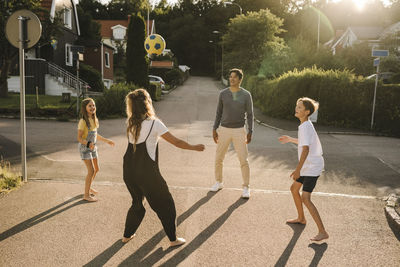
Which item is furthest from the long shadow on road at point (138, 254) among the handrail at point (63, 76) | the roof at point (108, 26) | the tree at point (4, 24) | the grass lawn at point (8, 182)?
the roof at point (108, 26)

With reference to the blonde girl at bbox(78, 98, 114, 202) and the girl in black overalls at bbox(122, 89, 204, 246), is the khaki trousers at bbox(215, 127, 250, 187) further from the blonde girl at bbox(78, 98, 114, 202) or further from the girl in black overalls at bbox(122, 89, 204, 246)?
the girl in black overalls at bbox(122, 89, 204, 246)

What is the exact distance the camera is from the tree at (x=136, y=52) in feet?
78.2

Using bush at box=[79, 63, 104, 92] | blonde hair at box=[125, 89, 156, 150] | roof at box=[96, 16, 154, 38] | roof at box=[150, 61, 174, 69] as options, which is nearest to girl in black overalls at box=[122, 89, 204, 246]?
blonde hair at box=[125, 89, 156, 150]

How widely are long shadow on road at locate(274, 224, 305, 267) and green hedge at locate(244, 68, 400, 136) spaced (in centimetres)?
1231

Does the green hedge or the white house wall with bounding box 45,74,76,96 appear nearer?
the green hedge

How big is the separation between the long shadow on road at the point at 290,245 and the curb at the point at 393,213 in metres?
1.26

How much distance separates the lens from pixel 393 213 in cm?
541

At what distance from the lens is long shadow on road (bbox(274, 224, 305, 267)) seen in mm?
3877

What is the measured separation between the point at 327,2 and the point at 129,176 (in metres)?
88.3

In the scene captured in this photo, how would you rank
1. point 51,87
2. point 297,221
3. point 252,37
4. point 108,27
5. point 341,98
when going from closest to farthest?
point 297,221 → point 341,98 → point 51,87 → point 252,37 → point 108,27

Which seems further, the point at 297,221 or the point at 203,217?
the point at 203,217

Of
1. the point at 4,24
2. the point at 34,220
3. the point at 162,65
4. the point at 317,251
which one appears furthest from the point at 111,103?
the point at 162,65

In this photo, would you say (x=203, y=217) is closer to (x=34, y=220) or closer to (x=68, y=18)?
(x=34, y=220)

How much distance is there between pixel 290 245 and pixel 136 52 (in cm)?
2143
